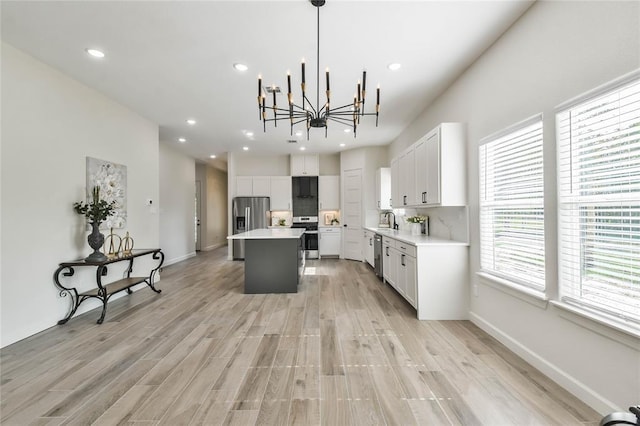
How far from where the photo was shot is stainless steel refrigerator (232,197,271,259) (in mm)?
7816

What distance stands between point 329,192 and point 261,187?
190 cm

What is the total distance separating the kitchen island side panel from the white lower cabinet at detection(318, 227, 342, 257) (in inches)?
129

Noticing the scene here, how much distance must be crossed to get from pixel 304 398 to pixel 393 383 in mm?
663

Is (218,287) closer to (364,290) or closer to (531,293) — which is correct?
(364,290)

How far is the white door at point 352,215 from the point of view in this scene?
756 cm

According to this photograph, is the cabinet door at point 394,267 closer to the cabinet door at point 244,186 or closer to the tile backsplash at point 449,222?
the tile backsplash at point 449,222

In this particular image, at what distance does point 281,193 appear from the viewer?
26.7 feet

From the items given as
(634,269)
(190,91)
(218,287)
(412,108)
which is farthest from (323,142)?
(634,269)

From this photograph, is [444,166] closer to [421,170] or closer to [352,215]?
[421,170]

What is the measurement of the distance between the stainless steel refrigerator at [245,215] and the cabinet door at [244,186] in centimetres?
29

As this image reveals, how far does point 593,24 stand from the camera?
184cm

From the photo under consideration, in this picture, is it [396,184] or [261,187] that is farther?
[261,187]

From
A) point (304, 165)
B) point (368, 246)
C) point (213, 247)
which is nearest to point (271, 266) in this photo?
point (368, 246)

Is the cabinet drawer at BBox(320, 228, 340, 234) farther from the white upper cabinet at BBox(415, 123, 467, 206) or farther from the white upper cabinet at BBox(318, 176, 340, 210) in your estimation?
the white upper cabinet at BBox(415, 123, 467, 206)
